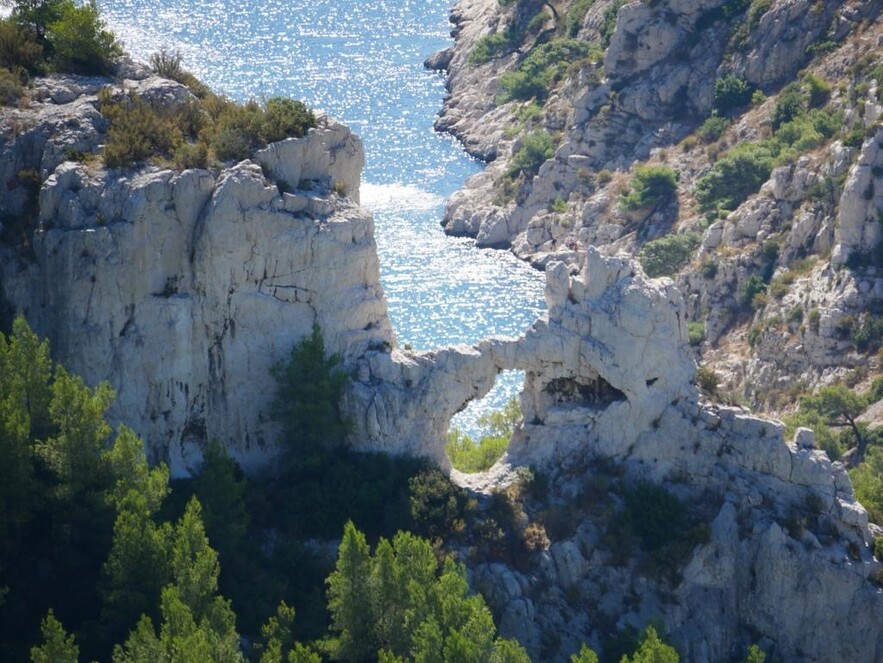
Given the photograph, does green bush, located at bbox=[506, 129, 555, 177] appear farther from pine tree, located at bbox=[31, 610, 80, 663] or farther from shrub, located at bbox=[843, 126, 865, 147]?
pine tree, located at bbox=[31, 610, 80, 663]

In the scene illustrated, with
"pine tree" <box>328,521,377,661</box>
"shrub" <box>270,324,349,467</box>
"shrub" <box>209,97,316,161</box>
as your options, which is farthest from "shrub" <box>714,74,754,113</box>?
"pine tree" <box>328,521,377,661</box>

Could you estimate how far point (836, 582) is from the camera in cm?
7200

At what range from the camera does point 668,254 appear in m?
115

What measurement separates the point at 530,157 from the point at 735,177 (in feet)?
55.2

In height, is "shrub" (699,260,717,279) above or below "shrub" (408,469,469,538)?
below

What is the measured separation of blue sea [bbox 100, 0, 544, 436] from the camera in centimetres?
11219

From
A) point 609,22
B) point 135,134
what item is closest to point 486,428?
point 135,134

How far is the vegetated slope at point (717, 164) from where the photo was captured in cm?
10619

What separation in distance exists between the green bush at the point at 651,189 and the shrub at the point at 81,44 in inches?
2080

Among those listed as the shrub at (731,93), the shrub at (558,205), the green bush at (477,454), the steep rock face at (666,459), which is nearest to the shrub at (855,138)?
the shrub at (731,93)

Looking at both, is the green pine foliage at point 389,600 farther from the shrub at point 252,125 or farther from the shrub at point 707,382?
the shrub at point 252,125

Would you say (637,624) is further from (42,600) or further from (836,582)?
(42,600)

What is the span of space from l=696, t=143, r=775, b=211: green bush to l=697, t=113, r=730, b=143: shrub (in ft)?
18.3

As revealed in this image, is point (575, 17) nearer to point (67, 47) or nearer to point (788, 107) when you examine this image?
point (788, 107)
